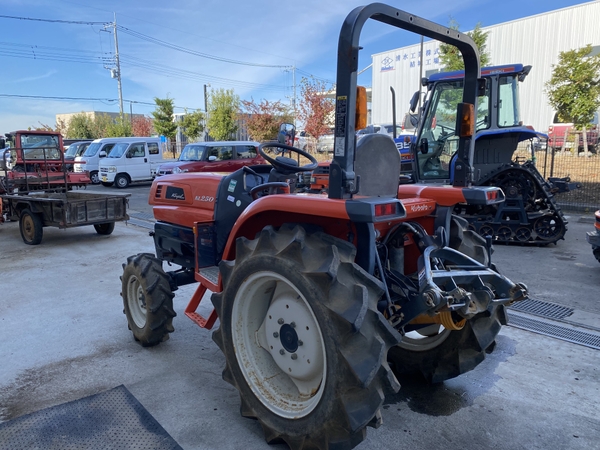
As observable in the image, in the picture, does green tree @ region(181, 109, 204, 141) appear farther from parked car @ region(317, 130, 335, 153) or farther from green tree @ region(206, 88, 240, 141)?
parked car @ region(317, 130, 335, 153)

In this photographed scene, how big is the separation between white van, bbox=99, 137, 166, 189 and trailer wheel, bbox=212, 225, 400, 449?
61.1 ft

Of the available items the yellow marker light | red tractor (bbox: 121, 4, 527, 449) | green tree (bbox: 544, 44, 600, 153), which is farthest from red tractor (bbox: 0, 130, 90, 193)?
green tree (bbox: 544, 44, 600, 153)

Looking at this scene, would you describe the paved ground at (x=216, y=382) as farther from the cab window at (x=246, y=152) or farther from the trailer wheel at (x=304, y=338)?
the cab window at (x=246, y=152)

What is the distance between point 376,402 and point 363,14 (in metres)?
1.81

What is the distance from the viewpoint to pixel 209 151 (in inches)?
690

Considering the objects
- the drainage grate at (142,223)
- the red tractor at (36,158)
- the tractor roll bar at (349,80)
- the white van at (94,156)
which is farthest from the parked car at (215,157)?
the tractor roll bar at (349,80)

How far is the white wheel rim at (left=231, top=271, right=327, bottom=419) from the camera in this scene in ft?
8.18

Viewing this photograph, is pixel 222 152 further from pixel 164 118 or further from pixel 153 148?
pixel 164 118

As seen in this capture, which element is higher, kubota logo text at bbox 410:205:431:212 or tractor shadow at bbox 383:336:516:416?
kubota logo text at bbox 410:205:431:212

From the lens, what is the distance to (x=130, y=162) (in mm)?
20188

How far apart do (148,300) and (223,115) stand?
101 ft

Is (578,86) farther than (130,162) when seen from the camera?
Answer: No

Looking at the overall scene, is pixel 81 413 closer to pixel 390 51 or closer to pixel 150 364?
pixel 150 364

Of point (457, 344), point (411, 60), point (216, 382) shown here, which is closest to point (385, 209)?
point (457, 344)
